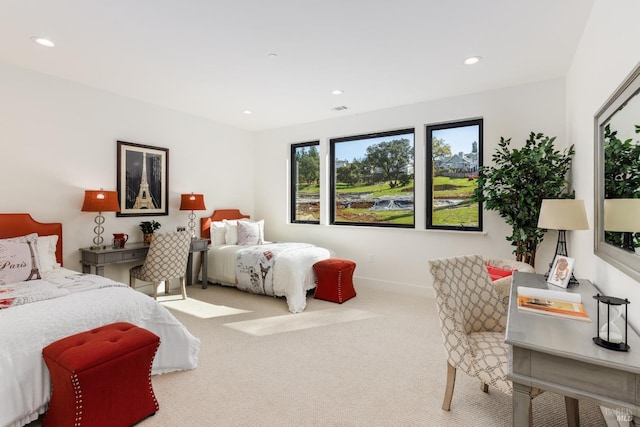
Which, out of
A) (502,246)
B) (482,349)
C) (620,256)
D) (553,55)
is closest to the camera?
(620,256)

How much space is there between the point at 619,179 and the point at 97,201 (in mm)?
4564

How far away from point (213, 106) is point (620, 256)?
4.73m

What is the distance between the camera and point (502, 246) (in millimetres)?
3977

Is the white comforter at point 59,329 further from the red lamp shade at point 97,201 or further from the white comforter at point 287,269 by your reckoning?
the white comforter at point 287,269

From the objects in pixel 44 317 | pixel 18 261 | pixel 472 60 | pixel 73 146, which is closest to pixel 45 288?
pixel 18 261

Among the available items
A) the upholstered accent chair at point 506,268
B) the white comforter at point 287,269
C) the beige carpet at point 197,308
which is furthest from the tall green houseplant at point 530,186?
the beige carpet at point 197,308

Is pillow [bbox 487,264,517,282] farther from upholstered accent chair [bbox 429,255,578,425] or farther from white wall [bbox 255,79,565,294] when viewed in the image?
white wall [bbox 255,79,565,294]

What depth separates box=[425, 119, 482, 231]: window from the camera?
4.24 meters

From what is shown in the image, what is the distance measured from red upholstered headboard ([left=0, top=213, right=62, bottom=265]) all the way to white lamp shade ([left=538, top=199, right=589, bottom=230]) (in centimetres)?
475

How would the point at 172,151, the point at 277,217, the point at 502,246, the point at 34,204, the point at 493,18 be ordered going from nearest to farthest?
the point at 493,18, the point at 34,204, the point at 502,246, the point at 172,151, the point at 277,217

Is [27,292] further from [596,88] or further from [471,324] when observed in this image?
[596,88]

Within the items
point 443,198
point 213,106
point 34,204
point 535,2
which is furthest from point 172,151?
point 535,2

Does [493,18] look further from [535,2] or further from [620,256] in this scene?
[620,256]

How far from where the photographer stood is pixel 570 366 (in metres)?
1.15
